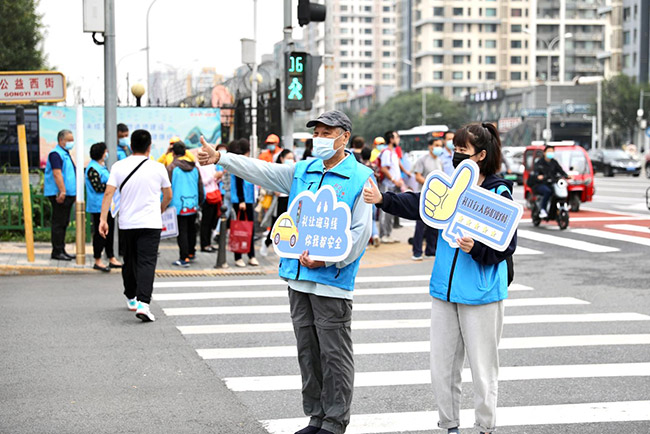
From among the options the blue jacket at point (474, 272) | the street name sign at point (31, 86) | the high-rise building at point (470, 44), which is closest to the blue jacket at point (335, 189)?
the blue jacket at point (474, 272)

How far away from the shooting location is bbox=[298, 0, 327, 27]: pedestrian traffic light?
45.4 feet

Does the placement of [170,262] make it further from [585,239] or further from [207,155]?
[207,155]

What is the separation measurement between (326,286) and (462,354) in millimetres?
811

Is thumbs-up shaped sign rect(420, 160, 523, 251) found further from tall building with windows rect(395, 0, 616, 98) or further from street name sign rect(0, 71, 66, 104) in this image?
tall building with windows rect(395, 0, 616, 98)

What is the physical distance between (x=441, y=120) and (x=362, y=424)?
10506 cm

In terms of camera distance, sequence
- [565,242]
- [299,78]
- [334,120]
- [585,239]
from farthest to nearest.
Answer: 1. [585,239]
2. [565,242]
3. [299,78]
4. [334,120]

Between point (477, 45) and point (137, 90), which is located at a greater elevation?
point (477, 45)

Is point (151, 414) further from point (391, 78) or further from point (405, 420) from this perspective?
point (391, 78)

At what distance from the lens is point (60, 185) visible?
12.9 m

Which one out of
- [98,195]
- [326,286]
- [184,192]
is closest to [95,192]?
[98,195]

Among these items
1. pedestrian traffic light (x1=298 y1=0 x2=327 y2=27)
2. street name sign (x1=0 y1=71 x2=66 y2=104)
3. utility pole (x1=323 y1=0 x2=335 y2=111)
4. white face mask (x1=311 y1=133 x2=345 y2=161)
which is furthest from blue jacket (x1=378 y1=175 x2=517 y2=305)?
utility pole (x1=323 y1=0 x2=335 y2=111)

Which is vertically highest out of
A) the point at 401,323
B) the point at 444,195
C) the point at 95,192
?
the point at 444,195

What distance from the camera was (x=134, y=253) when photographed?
8.97m

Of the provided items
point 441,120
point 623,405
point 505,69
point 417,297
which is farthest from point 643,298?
point 505,69
